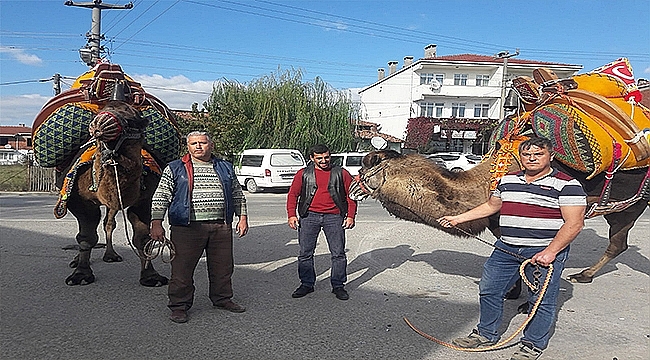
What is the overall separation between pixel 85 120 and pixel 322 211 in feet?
8.77

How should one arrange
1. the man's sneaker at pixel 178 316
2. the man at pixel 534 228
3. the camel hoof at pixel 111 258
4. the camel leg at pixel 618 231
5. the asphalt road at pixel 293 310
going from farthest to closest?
1. the camel hoof at pixel 111 258
2. the camel leg at pixel 618 231
3. the man's sneaker at pixel 178 316
4. the asphalt road at pixel 293 310
5. the man at pixel 534 228

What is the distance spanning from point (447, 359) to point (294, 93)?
25438 mm

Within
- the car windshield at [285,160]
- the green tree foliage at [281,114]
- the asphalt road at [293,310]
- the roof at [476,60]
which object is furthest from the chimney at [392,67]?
the asphalt road at [293,310]

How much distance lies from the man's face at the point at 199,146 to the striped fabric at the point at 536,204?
2.61 meters

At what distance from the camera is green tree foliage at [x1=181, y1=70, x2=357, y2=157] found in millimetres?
25781

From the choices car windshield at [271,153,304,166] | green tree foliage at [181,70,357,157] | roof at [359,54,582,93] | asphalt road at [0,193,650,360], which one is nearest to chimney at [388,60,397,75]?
roof at [359,54,582,93]

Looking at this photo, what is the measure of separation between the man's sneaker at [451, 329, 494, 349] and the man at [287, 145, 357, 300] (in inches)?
62.0

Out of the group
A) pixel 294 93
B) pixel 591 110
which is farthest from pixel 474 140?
pixel 591 110

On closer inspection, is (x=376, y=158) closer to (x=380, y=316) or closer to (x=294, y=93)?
(x=380, y=316)

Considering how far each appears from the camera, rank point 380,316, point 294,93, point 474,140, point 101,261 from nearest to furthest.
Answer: point 380,316 → point 101,261 → point 294,93 → point 474,140

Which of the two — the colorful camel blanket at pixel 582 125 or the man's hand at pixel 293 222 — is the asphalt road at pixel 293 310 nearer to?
the man's hand at pixel 293 222

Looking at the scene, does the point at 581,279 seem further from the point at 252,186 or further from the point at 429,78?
the point at 429,78

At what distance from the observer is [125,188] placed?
5.40 m

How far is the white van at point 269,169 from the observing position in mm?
20531
